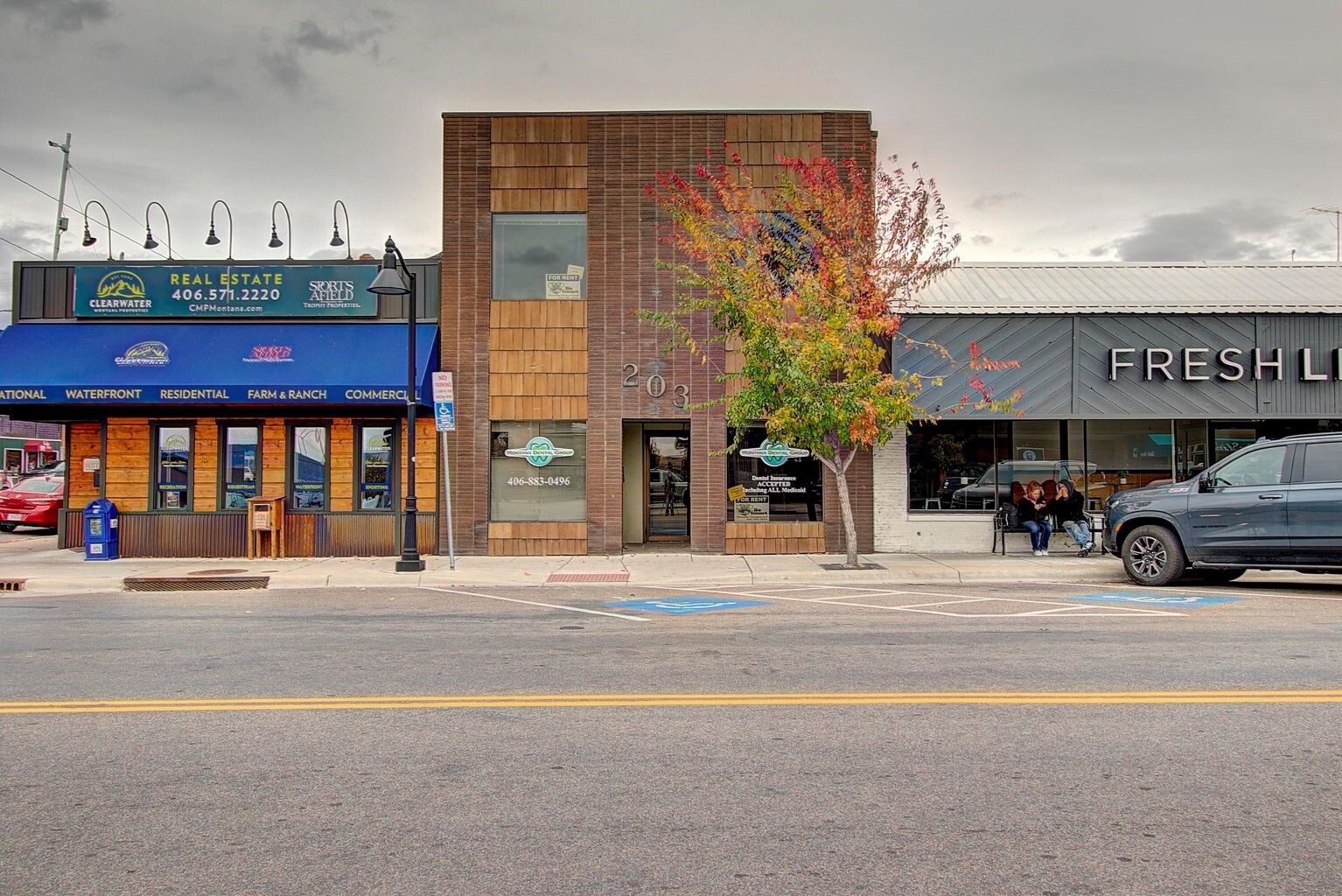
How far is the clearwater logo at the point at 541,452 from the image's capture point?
1769 centimetres

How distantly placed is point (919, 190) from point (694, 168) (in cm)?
429

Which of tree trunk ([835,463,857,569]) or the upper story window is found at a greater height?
the upper story window

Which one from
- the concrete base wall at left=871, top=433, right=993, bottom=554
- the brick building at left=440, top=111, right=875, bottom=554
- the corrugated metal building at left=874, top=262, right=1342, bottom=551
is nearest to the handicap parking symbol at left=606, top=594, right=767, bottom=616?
the brick building at left=440, top=111, right=875, bottom=554

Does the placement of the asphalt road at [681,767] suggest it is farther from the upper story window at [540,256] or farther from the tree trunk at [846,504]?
the upper story window at [540,256]

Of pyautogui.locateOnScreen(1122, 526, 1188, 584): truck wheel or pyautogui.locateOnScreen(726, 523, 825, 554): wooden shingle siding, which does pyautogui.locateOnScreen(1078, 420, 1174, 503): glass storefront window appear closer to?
pyautogui.locateOnScreen(1122, 526, 1188, 584): truck wheel

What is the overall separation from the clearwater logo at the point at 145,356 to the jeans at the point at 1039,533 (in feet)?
50.3

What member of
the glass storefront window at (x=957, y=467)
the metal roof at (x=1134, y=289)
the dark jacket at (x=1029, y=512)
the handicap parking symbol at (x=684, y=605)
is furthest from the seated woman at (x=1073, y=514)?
the handicap parking symbol at (x=684, y=605)

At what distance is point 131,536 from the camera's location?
17.7 metres

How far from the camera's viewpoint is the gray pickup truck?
1160cm

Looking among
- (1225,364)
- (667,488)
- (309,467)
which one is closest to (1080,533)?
(1225,364)

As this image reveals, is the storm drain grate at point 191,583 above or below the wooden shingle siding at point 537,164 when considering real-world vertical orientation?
below

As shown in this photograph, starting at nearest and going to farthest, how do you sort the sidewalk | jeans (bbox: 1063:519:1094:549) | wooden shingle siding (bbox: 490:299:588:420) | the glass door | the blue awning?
the sidewalk < jeans (bbox: 1063:519:1094:549) < the blue awning < wooden shingle siding (bbox: 490:299:588:420) < the glass door

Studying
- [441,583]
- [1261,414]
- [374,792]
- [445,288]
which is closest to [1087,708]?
[374,792]

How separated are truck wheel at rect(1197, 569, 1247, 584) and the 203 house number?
860cm
